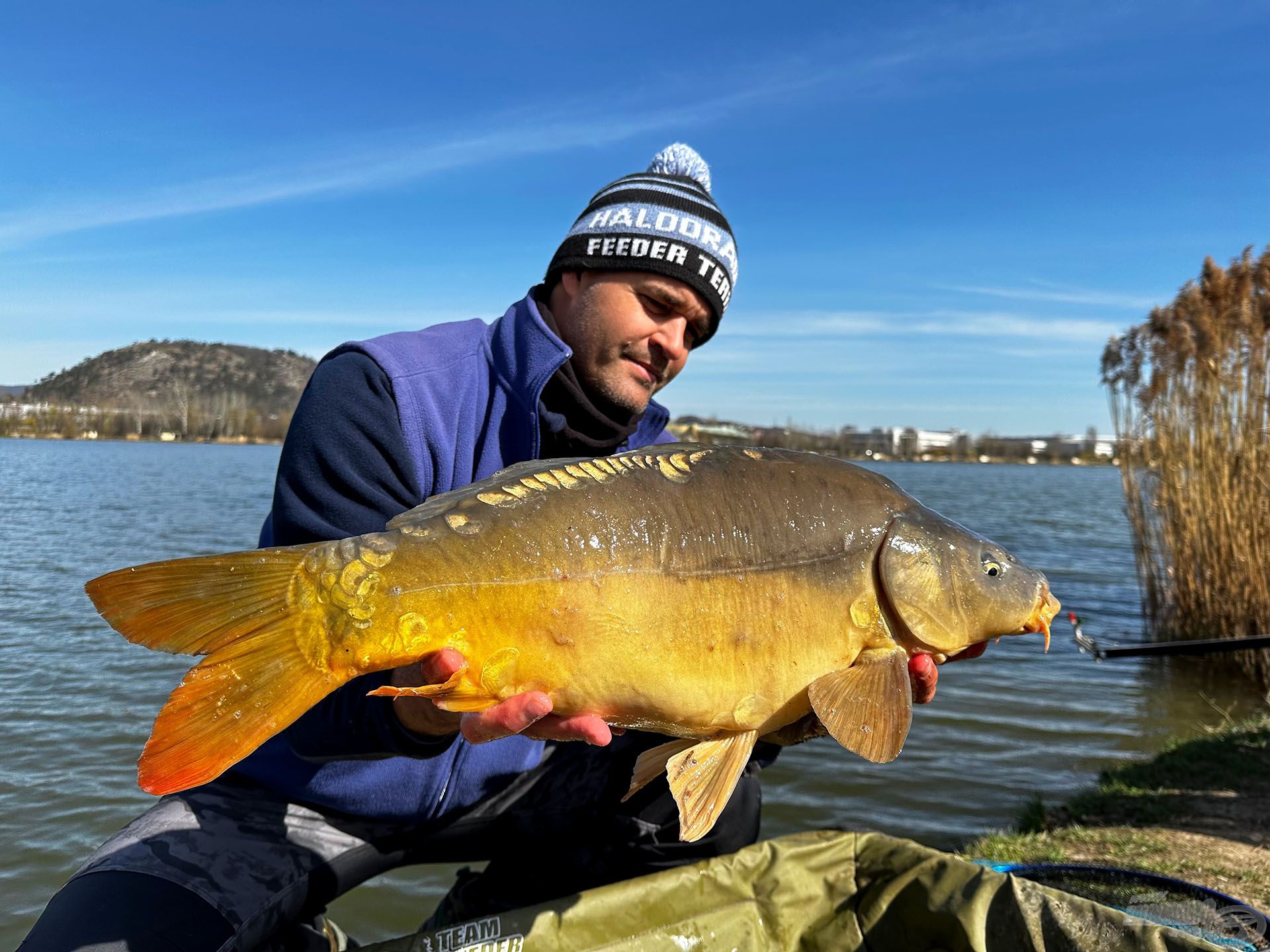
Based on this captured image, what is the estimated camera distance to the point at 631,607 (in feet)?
5.50

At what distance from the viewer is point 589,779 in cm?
289

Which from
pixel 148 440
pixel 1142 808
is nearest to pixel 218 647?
pixel 1142 808

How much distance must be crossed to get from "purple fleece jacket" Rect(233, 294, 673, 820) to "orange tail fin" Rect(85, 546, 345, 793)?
60 cm

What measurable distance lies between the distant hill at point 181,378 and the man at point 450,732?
368 feet

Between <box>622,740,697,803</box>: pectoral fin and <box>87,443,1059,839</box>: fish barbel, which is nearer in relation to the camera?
<box>87,443,1059,839</box>: fish barbel

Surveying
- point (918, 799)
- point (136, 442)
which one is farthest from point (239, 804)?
point (136, 442)

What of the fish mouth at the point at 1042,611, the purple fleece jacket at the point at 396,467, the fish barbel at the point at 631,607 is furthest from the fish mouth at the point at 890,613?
the purple fleece jacket at the point at 396,467

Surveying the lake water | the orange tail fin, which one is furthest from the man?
the lake water

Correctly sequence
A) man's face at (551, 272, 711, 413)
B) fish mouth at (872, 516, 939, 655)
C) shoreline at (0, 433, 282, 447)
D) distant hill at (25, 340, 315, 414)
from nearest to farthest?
fish mouth at (872, 516, 939, 655), man's face at (551, 272, 711, 413), shoreline at (0, 433, 282, 447), distant hill at (25, 340, 315, 414)

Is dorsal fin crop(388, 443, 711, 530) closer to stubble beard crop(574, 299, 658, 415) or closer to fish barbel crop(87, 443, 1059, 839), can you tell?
fish barbel crop(87, 443, 1059, 839)

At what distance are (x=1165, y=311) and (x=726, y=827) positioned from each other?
22.3 ft

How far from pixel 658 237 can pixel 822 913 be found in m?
2.14

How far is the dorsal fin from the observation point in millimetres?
1703

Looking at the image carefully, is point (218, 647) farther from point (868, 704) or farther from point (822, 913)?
point (822, 913)
